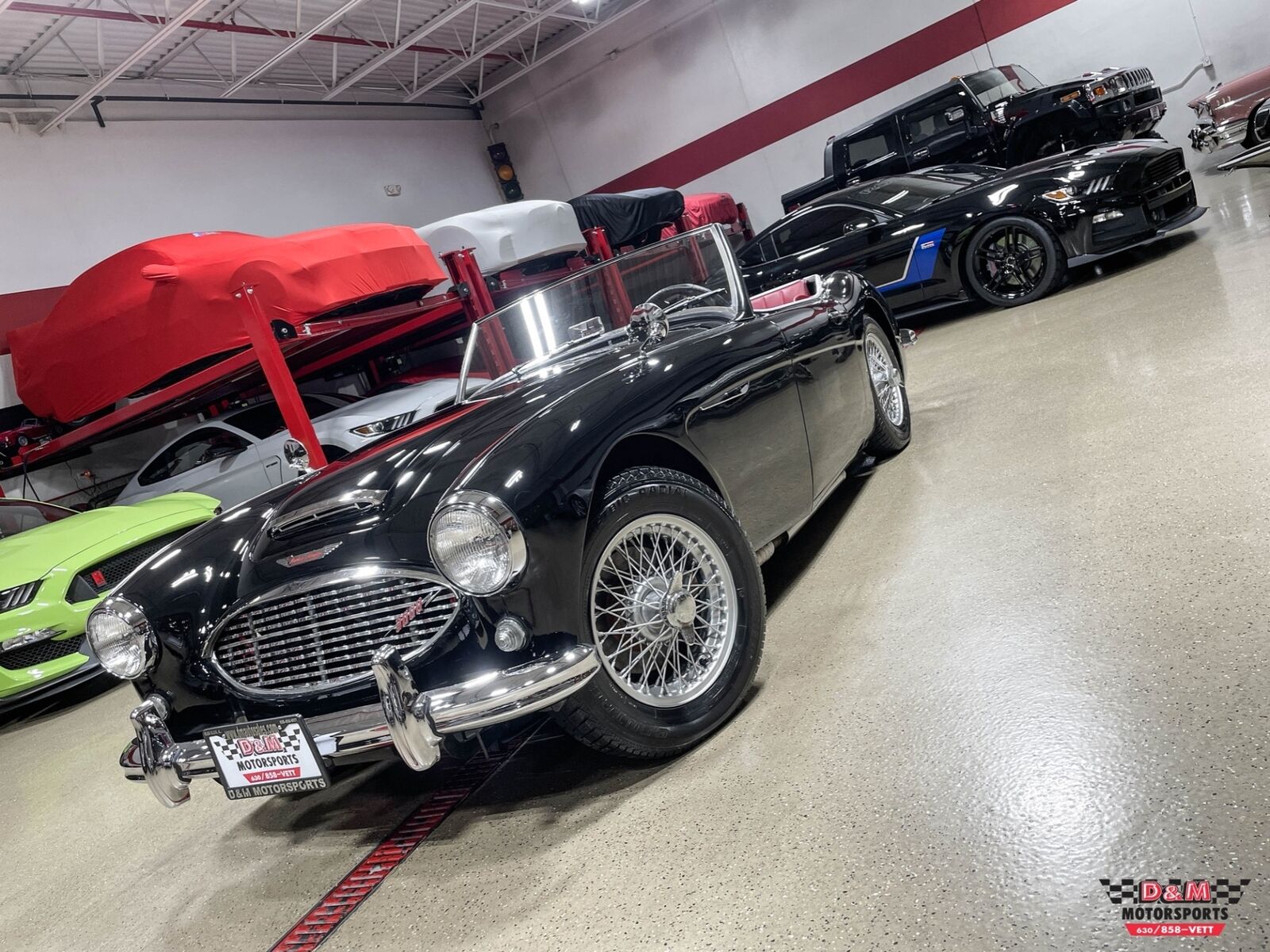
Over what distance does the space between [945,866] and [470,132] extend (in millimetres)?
17057

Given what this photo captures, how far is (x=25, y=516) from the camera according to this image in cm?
635

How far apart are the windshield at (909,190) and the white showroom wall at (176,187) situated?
807 cm

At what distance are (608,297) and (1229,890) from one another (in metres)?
2.61

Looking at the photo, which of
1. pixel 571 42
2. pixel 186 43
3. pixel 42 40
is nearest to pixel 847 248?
pixel 186 43

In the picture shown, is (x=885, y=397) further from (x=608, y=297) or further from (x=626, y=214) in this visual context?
(x=626, y=214)

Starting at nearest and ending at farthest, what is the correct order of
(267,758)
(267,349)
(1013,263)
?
(267,758), (267,349), (1013,263)

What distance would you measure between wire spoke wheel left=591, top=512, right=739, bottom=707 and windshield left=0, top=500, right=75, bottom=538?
5348 millimetres

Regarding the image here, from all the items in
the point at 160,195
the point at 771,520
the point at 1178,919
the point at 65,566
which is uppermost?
the point at 160,195

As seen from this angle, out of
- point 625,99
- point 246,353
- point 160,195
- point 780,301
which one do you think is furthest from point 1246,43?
point 160,195

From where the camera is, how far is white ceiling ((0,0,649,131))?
31.1 feet

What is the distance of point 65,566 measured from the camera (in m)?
5.07

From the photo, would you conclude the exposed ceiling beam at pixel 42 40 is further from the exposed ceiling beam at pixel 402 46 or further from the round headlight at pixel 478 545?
the round headlight at pixel 478 545

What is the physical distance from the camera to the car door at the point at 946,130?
430 inches

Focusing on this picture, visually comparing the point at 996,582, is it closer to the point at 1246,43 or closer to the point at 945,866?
the point at 945,866
